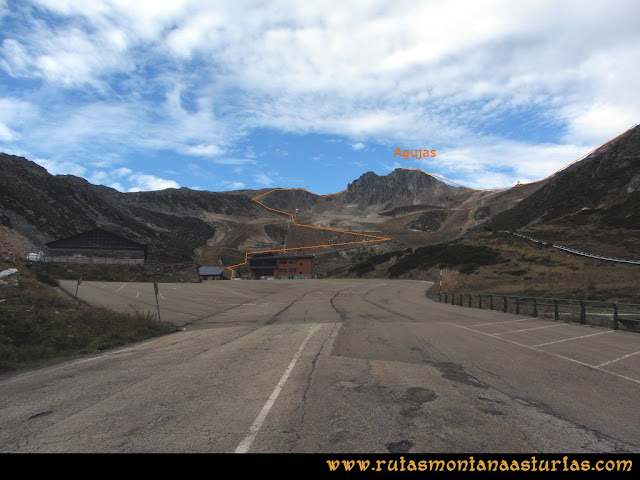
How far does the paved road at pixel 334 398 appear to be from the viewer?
14.9ft

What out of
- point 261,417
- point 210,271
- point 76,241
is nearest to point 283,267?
point 210,271

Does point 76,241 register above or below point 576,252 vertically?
above

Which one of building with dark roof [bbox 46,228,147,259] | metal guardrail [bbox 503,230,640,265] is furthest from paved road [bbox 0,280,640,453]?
building with dark roof [bbox 46,228,147,259]

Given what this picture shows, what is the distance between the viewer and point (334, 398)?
6129 mm

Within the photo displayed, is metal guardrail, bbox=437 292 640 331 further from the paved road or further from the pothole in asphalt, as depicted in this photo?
the pothole in asphalt

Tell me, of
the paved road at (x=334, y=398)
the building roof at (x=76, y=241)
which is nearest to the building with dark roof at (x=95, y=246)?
the building roof at (x=76, y=241)

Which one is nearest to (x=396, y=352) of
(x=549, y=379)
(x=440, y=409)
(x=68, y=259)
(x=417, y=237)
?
(x=549, y=379)

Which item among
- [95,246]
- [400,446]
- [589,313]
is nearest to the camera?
[400,446]

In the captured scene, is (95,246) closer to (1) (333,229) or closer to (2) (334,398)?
(2) (334,398)

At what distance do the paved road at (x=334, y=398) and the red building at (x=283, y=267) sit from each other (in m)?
Answer: 93.9

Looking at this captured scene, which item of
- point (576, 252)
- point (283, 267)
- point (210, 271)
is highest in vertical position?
point (576, 252)

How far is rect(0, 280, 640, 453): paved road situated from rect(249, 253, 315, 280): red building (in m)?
93.9

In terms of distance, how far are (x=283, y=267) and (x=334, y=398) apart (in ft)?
336

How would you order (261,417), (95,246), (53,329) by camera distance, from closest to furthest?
(261,417) < (53,329) < (95,246)
